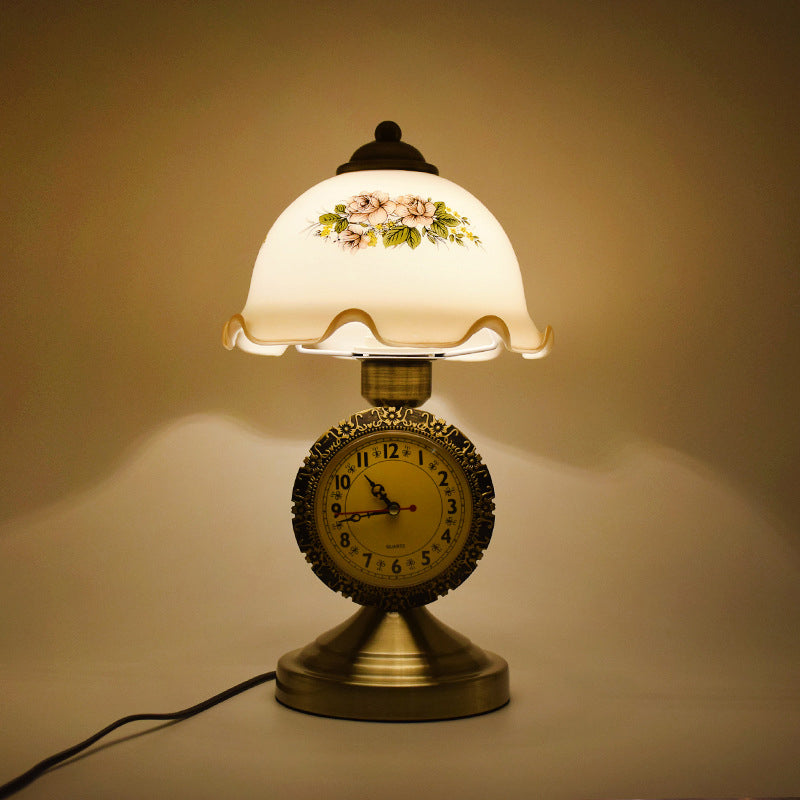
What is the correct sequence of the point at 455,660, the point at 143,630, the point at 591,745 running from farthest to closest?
the point at 143,630
the point at 455,660
the point at 591,745

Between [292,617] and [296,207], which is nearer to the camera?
[296,207]

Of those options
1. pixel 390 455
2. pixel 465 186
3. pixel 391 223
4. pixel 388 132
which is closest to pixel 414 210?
pixel 391 223

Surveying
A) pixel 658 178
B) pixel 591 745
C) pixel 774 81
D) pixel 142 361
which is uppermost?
pixel 774 81

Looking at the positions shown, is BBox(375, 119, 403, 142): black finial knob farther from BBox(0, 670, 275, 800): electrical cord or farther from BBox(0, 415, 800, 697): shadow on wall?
BBox(0, 670, 275, 800): electrical cord

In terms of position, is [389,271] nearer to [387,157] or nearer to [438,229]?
[438,229]

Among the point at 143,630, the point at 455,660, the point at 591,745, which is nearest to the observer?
the point at 591,745

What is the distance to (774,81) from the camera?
172cm

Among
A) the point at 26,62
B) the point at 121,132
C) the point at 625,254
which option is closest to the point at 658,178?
the point at 625,254

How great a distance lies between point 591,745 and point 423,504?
1.10ft

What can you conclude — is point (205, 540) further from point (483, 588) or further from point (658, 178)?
point (658, 178)

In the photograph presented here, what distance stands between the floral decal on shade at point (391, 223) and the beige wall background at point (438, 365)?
46cm

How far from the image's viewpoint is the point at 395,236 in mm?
1238

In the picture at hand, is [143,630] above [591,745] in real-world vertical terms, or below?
above

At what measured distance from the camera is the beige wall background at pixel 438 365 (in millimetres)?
1708
